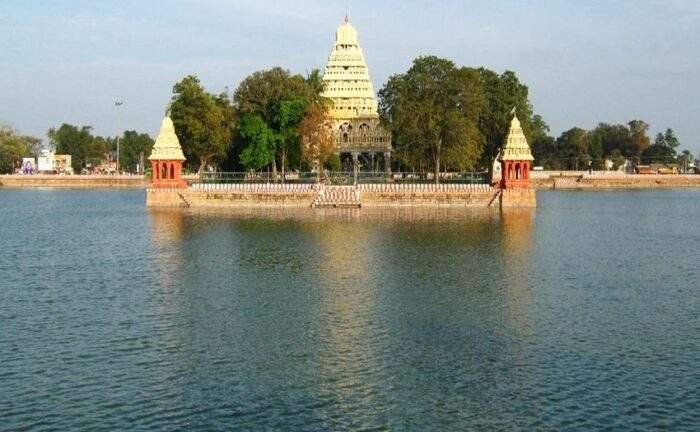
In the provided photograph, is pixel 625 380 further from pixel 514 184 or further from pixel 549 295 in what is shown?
pixel 514 184

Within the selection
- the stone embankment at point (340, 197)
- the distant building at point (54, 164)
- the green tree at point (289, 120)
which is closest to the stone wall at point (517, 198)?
the stone embankment at point (340, 197)

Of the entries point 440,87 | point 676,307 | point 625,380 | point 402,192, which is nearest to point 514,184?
point 402,192

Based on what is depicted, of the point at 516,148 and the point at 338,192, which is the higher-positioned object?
the point at 516,148

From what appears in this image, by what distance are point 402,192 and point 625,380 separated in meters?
43.7

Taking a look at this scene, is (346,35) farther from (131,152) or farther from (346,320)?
(346,320)

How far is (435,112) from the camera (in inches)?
2606

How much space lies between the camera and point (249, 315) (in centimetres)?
2162

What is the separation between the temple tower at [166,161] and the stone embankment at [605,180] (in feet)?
166

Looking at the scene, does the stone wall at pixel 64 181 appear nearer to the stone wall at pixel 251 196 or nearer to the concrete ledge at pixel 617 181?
the concrete ledge at pixel 617 181

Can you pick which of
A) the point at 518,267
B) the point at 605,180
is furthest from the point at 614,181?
the point at 518,267

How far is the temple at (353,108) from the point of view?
91562 mm

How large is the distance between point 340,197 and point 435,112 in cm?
1169

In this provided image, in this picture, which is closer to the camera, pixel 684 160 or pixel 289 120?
pixel 289 120

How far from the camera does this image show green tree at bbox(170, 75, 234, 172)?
72.0 m
